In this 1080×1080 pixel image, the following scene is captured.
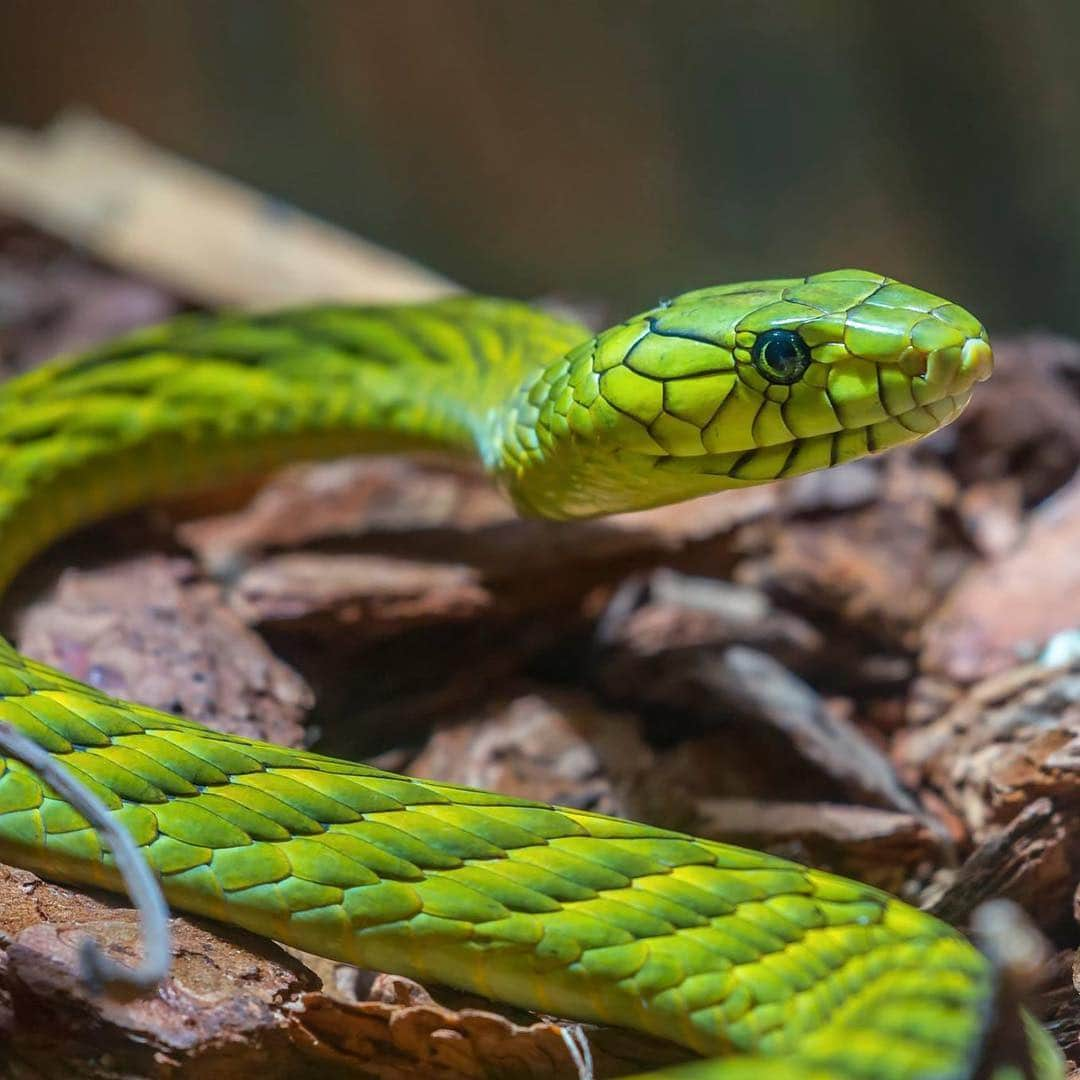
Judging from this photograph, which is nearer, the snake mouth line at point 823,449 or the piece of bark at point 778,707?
the snake mouth line at point 823,449

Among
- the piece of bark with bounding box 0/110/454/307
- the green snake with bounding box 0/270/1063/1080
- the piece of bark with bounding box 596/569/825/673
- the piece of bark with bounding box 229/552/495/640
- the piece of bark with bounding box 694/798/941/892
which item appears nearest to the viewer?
the green snake with bounding box 0/270/1063/1080

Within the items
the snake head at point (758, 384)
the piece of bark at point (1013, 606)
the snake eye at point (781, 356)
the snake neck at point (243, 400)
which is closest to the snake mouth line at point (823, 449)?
the snake head at point (758, 384)

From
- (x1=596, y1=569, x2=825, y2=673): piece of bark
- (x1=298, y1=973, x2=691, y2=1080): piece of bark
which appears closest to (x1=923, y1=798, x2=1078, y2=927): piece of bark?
(x1=298, y1=973, x2=691, y2=1080): piece of bark

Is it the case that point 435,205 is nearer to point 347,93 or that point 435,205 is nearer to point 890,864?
point 347,93

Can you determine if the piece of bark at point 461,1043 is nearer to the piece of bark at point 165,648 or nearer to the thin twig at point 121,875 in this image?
the thin twig at point 121,875

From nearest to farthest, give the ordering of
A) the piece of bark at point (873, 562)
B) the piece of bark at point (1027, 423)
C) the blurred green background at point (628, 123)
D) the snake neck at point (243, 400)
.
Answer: the snake neck at point (243, 400)
the piece of bark at point (873, 562)
the piece of bark at point (1027, 423)
the blurred green background at point (628, 123)

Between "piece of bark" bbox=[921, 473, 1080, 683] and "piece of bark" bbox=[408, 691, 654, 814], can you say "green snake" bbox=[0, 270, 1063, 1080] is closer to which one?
"piece of bark" bbox=[408, 691, 654, 814]
